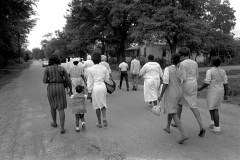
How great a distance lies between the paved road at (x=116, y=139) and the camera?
3916 millimetres

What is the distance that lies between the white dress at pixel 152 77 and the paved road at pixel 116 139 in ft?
2.11

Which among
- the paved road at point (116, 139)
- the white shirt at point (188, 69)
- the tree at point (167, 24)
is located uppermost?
the tree at point (167, 24)

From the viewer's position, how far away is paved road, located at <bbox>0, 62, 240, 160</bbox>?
3916 mm

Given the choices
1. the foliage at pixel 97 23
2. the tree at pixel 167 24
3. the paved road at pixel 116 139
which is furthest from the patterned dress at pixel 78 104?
the foliage at pixel 97 23

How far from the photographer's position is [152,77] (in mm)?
7172

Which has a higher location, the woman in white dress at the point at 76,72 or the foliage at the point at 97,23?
the foliage at the point at 97,23

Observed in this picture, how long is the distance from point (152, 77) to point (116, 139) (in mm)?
3161

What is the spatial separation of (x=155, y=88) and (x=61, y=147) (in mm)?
4018

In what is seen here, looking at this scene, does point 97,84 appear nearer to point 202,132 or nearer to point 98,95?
point 98,95

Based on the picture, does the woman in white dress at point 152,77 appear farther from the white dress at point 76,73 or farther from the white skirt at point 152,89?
the white dress at point 76,73

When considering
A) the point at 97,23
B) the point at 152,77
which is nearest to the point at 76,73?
the point at 152,77

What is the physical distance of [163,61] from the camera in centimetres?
3106

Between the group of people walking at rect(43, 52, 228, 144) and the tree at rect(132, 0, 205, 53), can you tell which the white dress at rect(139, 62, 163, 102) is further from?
the tree at rect(132, 0, 205, 53)

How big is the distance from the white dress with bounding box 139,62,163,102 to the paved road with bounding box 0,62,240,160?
64 centimetres
